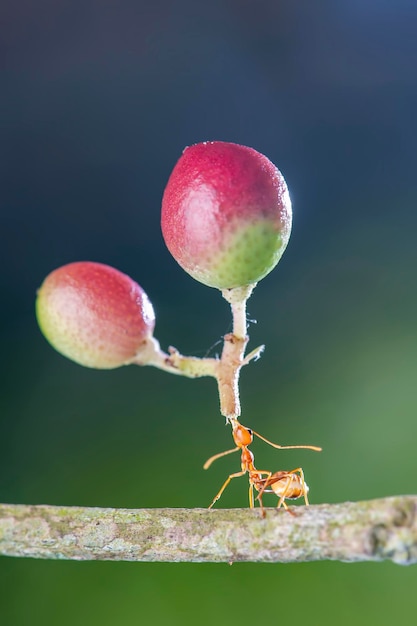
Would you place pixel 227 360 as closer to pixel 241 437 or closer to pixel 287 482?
pixel 241 437

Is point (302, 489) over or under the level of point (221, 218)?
under

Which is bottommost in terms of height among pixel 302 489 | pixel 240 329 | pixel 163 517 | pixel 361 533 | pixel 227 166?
pixel 361 533

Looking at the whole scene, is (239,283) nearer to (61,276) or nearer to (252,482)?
(61,276)

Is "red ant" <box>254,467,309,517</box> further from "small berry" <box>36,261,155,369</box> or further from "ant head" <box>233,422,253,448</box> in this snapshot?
"small berry" <box>36,261,155,369</box>

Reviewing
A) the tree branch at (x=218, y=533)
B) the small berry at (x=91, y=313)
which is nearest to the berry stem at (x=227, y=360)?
the small berry at (x=91, y=313)

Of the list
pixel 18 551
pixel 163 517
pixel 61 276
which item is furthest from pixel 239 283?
→ pixel 18 551

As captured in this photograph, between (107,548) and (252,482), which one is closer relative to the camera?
(107,548)

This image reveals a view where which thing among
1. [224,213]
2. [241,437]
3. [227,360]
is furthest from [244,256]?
[241,437]
